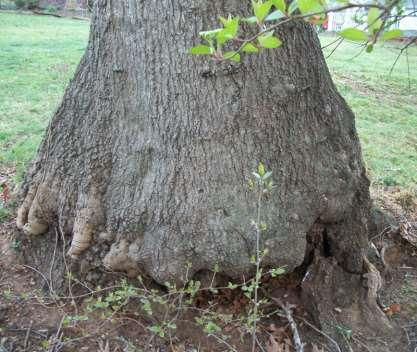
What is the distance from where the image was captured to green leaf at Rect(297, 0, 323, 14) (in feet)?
3.52

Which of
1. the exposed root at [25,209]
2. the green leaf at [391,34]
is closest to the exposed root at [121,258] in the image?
the exposed root at [25,209]

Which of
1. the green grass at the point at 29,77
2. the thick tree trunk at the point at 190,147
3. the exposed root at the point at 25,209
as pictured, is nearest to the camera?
the thick tree trunk at the point at 190,147

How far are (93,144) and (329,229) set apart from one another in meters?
1.53

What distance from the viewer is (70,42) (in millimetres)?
14898

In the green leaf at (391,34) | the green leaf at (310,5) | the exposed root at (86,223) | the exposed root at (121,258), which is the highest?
the green leaf at (310,5)

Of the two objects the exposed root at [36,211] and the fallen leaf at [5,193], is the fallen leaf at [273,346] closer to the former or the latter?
the exposed root at [36,211]

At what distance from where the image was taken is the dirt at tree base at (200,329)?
9.21ft

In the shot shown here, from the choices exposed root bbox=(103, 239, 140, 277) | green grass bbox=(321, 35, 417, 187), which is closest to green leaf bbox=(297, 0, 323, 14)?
green grass bbox=(321, 35, 417, 187)

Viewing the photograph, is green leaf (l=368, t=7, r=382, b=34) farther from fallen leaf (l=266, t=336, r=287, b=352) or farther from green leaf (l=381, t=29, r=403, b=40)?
fallen leaf (l=266, t=336, r=287, b=352)

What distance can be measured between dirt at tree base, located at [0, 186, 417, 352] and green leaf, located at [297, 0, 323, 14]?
202 centimetres

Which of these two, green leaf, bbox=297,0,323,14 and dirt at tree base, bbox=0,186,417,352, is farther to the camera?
dirt at tree base, bbox=0,186,417,352

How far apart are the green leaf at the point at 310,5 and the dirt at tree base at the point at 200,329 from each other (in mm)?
2017

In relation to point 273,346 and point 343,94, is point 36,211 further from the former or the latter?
point 343,94

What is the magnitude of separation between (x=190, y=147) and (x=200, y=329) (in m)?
1.05
